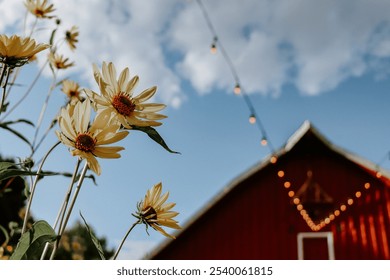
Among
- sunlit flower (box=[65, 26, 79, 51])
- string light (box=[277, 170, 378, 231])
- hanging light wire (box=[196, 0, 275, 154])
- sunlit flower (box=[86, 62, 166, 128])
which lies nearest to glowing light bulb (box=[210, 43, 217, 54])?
hanging light wire (box=[196, 0, 275, 154])

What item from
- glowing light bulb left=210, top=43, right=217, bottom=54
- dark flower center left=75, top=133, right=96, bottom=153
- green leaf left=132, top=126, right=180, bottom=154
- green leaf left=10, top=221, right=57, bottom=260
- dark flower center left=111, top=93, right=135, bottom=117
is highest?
glowing light bulb left=210, top=43, right=217, bottom=54

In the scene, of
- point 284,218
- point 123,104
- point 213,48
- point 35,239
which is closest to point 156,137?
point 123,104

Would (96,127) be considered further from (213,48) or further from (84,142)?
(213,48)

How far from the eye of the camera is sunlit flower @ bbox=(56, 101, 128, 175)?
438mm

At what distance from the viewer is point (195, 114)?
192 centimetres

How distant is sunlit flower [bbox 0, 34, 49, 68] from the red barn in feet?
18.4

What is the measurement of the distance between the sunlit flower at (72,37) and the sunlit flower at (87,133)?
109 cm

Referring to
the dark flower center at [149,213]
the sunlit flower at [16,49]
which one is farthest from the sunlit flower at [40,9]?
the dark flower center at [149,213]

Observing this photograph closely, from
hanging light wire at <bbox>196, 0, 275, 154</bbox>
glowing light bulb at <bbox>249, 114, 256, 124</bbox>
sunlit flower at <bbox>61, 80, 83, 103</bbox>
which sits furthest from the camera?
glowing light bulb at <bbox>249, 114, 256, 124</bbox>

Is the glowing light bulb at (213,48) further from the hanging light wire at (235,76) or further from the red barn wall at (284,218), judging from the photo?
the red barn wall at (284,218)

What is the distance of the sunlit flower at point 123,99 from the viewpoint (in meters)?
0.46

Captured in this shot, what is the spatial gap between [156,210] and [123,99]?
0.48 feet

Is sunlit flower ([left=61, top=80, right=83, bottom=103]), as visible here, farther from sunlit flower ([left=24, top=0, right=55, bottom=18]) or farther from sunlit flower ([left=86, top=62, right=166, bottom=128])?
sunlit flower ([left=86, top=62, right=166, bottom=128])
